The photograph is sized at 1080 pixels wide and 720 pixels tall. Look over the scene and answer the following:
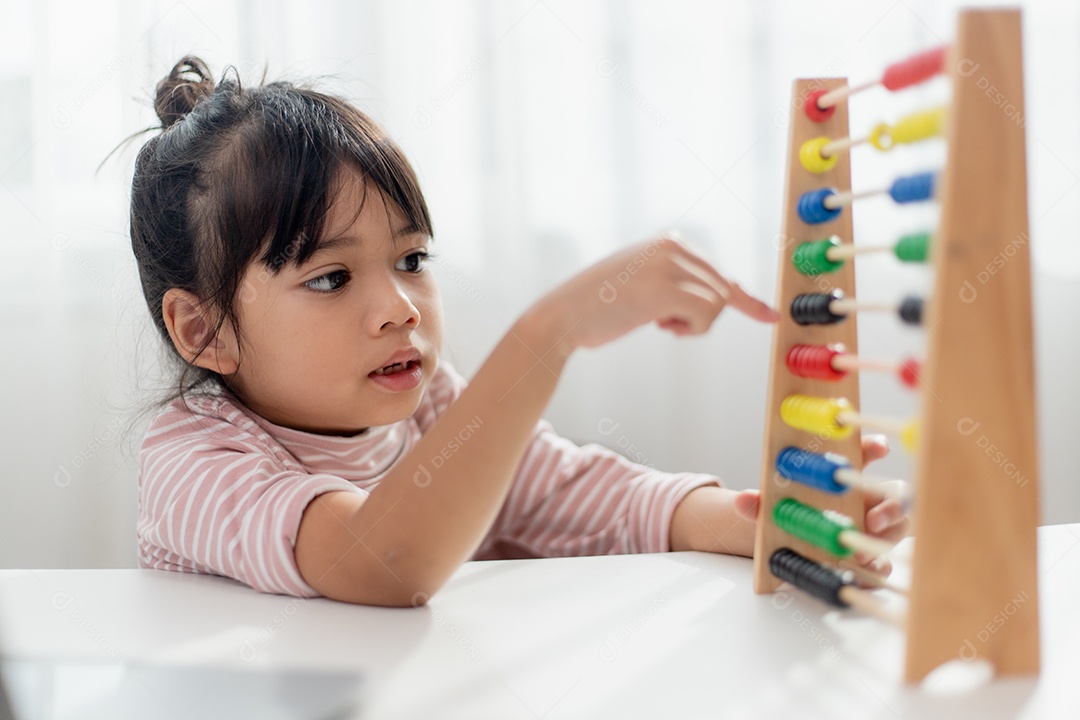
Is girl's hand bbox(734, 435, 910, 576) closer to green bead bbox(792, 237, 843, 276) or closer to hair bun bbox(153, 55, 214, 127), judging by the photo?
green bead bbox(792, 237, 843, 276)

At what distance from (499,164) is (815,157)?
92 cm

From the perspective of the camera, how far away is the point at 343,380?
0.83m

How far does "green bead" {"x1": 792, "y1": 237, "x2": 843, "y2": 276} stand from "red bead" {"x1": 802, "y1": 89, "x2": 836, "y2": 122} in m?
0.08

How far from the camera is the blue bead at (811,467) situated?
22.9 inches

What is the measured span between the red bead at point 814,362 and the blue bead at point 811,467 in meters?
0.05

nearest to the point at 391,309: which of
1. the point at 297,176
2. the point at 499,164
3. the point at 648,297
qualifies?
the point at 297,176

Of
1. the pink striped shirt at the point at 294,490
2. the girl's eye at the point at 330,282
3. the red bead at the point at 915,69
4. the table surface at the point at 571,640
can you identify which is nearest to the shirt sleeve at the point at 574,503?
the pink striped shirt at the point at 294,490

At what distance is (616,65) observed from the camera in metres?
1.47

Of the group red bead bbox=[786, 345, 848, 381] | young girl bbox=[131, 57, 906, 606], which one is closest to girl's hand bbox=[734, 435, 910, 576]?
young girl bbox=[131, 57, 906, 606]

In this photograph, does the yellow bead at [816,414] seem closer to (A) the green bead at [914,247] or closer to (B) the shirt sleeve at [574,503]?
(A) the green bead at [914,247]

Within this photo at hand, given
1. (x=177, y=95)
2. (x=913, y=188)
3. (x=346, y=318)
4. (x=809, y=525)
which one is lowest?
(x=809, y=525)

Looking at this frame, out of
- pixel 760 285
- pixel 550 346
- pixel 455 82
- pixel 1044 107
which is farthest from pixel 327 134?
pixel 1044 107

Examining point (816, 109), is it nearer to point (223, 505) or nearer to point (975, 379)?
point (975, 379)

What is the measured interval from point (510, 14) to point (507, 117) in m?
0.16
